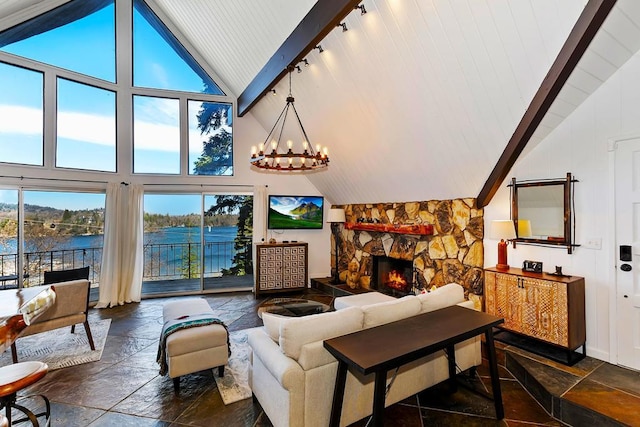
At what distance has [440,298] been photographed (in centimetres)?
308

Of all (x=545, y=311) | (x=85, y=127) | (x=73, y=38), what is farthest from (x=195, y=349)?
(x=73, y=38)

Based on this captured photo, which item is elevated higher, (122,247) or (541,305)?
(122,247)

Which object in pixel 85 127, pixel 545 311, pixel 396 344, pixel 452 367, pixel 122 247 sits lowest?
pixel 452 367

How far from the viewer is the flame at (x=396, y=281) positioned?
5.72 m

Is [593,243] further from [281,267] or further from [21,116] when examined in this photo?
[21,116]

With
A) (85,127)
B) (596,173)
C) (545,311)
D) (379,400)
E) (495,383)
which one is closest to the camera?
(379,400)

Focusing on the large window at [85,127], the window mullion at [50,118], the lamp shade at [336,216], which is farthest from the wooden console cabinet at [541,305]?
the window mullion at [50,118]

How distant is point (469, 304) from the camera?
127 inches

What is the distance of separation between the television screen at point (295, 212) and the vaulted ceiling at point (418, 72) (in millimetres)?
1502

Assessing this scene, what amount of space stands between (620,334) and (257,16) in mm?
5668

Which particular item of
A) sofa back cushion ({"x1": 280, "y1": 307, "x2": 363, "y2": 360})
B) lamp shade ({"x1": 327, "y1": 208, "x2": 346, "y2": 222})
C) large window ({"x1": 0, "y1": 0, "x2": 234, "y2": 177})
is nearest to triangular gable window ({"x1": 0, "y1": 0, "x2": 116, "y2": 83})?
large window ({"x1": 0, "y1": 0, "x2": 234, "y2": 177})

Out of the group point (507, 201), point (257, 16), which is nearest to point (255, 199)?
point (257, 16)

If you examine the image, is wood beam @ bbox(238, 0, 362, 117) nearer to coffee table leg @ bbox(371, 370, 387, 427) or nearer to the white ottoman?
coffee table leg @ bbox(371, 370, 387, 427)

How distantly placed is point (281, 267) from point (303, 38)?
4410 millimetres
